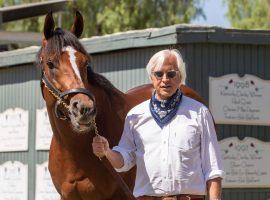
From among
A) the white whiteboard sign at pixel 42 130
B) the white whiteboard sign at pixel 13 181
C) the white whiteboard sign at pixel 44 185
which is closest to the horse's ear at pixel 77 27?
the white whiteboard sign at pixel 42 130

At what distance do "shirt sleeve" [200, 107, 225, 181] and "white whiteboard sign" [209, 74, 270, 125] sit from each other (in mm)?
4092

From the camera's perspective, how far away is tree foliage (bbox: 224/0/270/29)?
1024 inches

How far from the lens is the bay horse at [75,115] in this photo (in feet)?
18.1

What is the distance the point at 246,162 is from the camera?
8797mm

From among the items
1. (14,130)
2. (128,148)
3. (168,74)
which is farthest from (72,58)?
(14,130)

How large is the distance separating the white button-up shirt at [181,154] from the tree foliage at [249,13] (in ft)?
71.1

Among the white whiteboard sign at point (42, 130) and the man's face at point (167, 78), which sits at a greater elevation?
the man's face at point (167, 78)

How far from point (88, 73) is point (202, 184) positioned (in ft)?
7.58

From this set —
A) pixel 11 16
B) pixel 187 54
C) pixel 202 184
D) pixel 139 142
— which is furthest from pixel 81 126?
pixel 11 16

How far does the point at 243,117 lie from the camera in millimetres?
8805

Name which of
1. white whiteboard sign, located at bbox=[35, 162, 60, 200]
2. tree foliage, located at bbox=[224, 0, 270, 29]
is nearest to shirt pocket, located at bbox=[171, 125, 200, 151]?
white whiteboard sign, located at bbox=[35, 162, 60, 200]

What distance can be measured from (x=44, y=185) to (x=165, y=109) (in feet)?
20.3

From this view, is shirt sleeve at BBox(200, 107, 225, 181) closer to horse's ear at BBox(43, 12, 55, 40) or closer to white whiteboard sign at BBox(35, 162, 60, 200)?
horse's ear at BBox(43, 12, 55, 40)

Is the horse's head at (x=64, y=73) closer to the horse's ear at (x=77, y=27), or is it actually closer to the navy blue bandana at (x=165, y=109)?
the horse's ear at (x=77, y=27)
